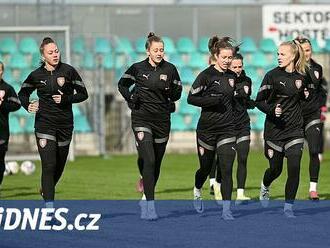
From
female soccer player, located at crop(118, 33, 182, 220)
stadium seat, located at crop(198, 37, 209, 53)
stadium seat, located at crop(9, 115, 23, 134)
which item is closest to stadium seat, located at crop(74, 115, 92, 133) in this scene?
stadium seat, located at crop(9, 115, 23, 134)

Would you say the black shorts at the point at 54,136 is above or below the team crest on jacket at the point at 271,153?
above

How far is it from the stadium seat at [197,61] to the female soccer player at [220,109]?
18.8 metres

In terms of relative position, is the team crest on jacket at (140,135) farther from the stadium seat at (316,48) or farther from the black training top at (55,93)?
the stadium seat at (316,48)

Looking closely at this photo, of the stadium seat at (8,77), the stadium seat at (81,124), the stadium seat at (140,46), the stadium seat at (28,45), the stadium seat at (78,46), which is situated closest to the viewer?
the stadium seat at (8,77)

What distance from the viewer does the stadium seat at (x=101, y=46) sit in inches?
1199

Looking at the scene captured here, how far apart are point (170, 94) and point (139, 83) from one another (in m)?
0.41

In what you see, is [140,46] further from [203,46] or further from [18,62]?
[18,62]

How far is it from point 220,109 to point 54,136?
203 cm

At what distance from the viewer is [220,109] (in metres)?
12.6

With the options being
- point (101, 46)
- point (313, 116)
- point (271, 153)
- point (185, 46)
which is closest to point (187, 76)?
point (185, 46)

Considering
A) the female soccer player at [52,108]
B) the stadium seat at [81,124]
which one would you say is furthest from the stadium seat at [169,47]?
the female soccer player at [52,108]

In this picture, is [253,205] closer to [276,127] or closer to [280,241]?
[276,127]

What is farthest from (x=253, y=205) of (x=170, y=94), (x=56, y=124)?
(x=56, y=124)

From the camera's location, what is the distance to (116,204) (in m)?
14.6
